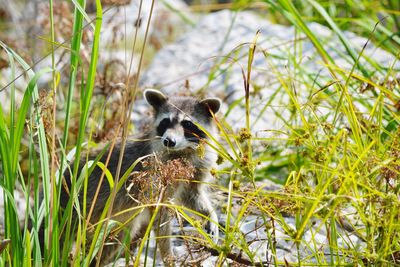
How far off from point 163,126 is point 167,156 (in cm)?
22

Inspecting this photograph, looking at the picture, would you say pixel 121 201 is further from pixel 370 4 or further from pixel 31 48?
pixel 370 4

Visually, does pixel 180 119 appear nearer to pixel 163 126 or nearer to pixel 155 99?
pixel 163 126

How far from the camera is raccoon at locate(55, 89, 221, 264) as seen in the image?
5.02 meters

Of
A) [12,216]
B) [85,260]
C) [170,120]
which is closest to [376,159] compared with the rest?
[85,260]

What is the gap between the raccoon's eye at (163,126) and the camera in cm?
529

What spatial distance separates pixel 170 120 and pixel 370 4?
349 cm

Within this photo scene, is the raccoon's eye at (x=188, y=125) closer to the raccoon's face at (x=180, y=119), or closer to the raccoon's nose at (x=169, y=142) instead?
the raccoon's face at (x=180, y=119)

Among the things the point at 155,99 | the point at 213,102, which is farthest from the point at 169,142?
the point at 155,99

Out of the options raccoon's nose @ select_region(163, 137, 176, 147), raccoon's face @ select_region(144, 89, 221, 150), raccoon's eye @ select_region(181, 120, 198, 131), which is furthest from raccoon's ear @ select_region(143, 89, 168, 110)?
raccoon's nose @ select_region(163, 137, 176, 147)

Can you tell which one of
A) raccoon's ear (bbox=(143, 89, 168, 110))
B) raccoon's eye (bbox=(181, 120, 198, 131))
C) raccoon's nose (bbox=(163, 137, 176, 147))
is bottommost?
raccoon's nose (bbox=(163, 137, 176, 147))

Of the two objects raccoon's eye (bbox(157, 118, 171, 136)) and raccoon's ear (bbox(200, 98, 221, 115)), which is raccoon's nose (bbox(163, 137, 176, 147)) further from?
raccoon's ear (bbox(200, 98, 221, 115))

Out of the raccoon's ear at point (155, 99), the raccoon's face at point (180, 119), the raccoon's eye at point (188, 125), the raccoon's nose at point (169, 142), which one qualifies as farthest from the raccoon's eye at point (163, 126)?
the raccoon's nose at point (169, 142)

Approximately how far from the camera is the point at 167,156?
5355 mm

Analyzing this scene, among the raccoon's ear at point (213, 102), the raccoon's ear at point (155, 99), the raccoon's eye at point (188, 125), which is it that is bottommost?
the raccoon's eye at point (188, 125)
